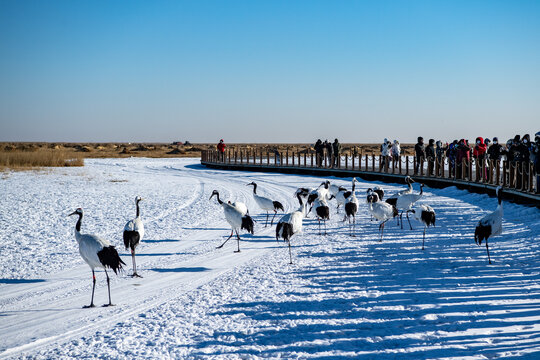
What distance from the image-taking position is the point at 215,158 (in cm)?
5431

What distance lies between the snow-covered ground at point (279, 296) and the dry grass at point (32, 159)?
30.3 m

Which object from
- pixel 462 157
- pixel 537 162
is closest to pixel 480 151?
pixel 462 157

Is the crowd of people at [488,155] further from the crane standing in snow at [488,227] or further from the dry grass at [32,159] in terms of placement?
the dry grass at [32,159]

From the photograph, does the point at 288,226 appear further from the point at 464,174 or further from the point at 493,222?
the point at 464,174

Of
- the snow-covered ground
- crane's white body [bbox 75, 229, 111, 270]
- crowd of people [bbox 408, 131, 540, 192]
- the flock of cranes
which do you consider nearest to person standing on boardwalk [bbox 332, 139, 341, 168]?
crowd of people [bbox 408, 131, 540, 192]

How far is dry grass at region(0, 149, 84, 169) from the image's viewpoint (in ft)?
136

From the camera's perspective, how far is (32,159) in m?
43.1

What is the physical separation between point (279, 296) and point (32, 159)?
4167 cm

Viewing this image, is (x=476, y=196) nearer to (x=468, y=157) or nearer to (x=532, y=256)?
(x=468, y=157)

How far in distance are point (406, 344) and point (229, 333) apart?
2261 millimetres

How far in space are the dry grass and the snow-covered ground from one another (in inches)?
1193

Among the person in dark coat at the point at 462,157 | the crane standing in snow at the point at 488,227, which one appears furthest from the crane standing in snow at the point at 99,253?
the person in dark coat at the point at 462,157

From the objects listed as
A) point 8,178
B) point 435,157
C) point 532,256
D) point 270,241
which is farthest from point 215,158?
point 532,256

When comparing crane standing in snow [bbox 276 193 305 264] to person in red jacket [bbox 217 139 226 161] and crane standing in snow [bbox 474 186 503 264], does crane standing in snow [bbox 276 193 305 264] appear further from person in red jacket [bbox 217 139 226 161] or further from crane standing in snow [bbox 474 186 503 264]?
person in red jacket [bbox 217 139 226 161]
